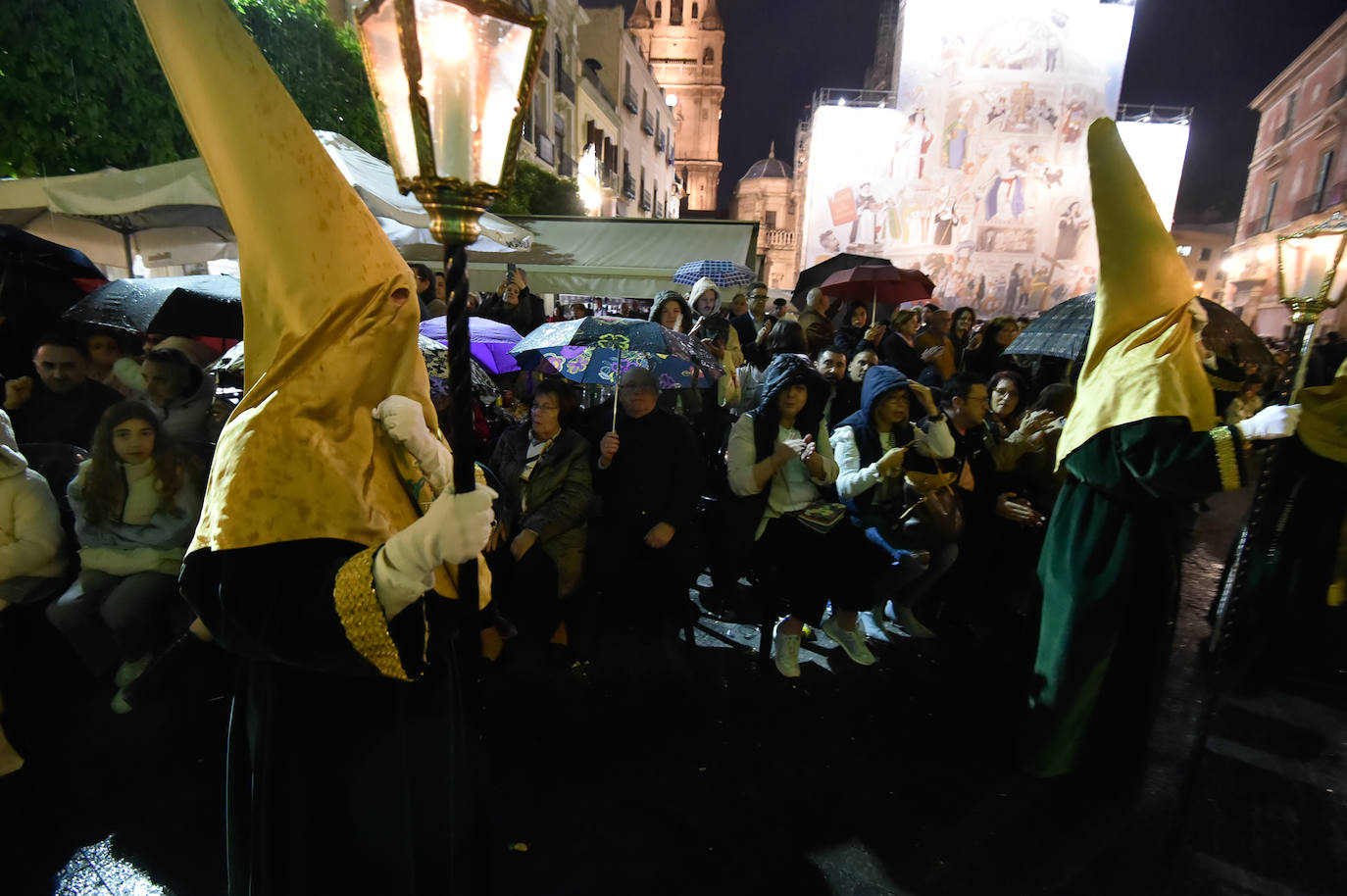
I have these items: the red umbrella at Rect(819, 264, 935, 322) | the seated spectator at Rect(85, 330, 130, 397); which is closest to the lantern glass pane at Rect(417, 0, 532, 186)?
the seated spectator at Rect(85, 330, 130, 397)

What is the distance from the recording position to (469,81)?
3.81ft

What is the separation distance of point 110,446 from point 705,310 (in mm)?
5144

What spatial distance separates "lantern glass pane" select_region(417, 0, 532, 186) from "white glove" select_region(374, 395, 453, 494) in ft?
1.74

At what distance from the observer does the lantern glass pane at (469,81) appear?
3.71 feet

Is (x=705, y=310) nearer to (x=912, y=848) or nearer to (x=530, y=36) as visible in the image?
(x=912, y=848)

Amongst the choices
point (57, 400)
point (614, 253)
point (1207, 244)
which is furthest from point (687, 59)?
point (57, 400)

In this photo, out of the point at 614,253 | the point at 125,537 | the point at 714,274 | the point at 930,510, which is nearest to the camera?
the point at 125,537

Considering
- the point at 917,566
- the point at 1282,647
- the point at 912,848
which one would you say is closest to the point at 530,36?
the point at 912,848

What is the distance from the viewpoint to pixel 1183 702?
3834 mm

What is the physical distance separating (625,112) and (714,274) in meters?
31.1

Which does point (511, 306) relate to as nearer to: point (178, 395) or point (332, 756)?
point (178, 395)

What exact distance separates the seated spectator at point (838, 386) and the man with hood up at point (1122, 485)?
2.09m

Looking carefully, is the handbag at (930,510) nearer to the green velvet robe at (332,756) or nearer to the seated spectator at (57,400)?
the green velvet robe at (332,756)

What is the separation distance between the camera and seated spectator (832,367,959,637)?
12.9 ft
